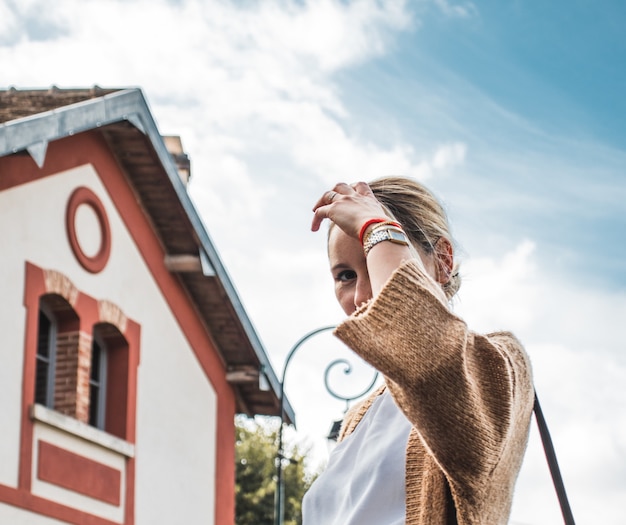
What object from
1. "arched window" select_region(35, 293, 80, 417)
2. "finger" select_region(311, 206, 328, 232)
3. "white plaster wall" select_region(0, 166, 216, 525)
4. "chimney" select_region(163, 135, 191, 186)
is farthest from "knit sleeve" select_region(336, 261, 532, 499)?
"chimney" select_region(163, 135, 191, 186)

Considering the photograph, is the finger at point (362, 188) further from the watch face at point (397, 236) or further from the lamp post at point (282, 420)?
the lamp post at point (282, 420)

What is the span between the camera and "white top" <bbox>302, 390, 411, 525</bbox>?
6.04 ft

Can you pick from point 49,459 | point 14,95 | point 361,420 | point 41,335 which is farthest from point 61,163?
point 361,420

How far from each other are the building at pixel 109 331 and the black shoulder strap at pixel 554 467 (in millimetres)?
7558

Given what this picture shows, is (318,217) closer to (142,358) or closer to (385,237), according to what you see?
(385,237)

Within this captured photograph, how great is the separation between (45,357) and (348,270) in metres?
8.99

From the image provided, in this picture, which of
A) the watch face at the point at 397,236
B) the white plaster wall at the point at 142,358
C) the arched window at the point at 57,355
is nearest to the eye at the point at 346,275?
the watch face at the point at 397,236

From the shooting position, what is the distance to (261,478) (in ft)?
105

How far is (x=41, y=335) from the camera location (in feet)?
34.9

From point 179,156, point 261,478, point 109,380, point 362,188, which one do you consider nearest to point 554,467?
point 362,188

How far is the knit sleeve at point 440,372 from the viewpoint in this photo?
61.5 inches

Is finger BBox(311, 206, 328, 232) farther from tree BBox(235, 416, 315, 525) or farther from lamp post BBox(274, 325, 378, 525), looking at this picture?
tree BBox(235, 416, 315, 525)

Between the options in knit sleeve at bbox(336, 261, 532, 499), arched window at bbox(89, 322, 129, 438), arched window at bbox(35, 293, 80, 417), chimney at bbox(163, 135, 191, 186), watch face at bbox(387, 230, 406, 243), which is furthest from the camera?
chimney at bbox(163, 135, 191, 186)

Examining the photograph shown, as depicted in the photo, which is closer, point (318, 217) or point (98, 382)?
point (318, 217)
